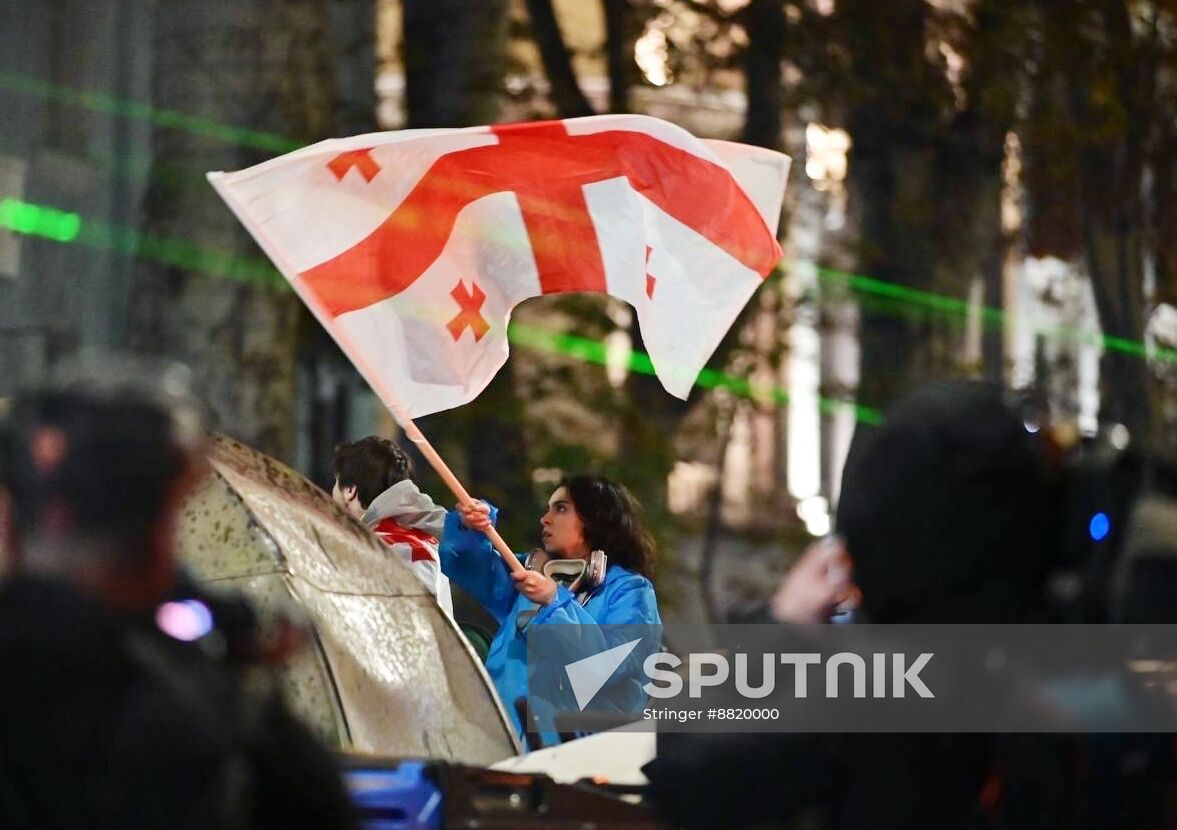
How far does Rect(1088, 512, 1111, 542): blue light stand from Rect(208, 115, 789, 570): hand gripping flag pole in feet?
9.65

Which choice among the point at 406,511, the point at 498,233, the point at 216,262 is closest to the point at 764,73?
the point at 216,262

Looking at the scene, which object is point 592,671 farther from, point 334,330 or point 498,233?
point 498,233

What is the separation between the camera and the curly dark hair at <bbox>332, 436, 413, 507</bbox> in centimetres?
627

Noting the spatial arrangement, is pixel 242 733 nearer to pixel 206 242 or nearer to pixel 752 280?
pixel 752 280

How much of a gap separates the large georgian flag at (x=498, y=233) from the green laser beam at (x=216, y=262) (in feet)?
14.2

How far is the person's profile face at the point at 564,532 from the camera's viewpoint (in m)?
6.12

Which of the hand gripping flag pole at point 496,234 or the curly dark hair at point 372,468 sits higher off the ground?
the hand gripping flag pole at point 496,234

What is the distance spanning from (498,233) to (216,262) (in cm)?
440

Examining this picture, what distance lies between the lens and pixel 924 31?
42.8ft

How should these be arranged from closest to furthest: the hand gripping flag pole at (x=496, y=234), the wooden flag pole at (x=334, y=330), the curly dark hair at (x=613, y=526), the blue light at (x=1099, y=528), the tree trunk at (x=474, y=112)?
the blue light at (x=1099, y=528) → the wooden flag pole at (x=334, y=330) → the hand gripping flag pole at (x=496, y=234) → the curly dark hair at (x=613, y=526) → the tree trunk at (x=474, y=112)

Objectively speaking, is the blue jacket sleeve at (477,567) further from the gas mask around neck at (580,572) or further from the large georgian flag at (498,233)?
the large georgian flag at (498,233)

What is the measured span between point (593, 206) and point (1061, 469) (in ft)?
10.4

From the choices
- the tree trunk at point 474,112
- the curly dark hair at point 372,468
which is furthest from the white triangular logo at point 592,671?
the tree trunk at point 474,112

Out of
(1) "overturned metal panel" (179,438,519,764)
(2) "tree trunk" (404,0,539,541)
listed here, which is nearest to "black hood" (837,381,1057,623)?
(1) "overturned metal panel" (179,438,519,764)
